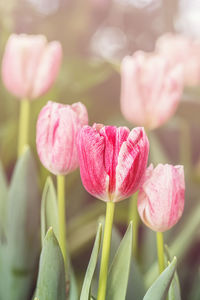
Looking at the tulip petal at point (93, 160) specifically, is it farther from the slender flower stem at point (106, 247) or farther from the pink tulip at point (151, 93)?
the pink tulip at point (151, 93)

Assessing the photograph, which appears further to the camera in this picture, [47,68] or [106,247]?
[47,68]

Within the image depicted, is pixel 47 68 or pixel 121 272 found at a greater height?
pixel 47 68

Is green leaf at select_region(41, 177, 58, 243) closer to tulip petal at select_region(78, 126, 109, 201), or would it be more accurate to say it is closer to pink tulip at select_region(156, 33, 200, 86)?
tulip petal at select_region(78, 126, 109, 201)

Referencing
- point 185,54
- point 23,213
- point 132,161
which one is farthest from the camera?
point 185,54

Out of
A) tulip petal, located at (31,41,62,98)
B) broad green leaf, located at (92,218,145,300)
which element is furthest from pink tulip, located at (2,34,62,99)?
broad green leaf, located at (92,218,145,300)

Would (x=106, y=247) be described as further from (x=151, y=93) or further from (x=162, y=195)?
(x=151, y=93)

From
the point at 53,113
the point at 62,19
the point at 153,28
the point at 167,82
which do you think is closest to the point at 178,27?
the point at 153,28

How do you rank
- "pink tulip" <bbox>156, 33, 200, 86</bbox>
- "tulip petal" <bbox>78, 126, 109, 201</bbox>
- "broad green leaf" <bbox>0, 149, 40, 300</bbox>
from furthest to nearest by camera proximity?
1. "pink tulip" <bbox>156, 33, 200, 86</bbox>
2. "broad green leaf" <bbox>0, 149, 40, 300</bbox>
3. "tulip petal" <bbox>78, 126, 109, 201</bbox>

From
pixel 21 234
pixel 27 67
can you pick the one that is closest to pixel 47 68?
pixel 27 67

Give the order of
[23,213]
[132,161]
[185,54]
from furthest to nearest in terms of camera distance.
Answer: [185,54]
[23,213]
[132,161]
